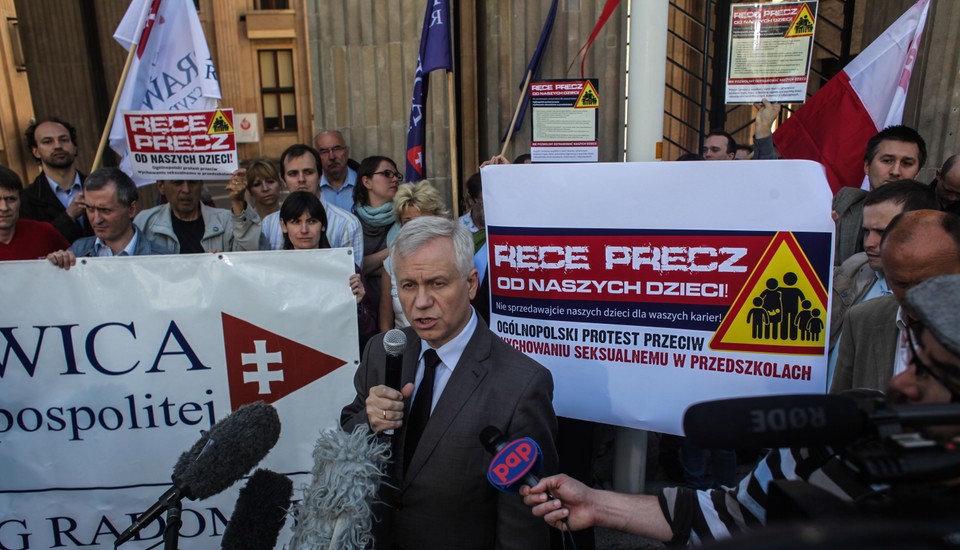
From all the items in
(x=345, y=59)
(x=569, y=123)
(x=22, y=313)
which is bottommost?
(x=22, y=313)

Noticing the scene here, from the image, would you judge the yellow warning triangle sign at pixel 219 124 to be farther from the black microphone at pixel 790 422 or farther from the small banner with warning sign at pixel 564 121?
the black microphone at pixel 790 422

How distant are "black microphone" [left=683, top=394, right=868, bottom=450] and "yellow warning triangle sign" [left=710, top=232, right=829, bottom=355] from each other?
59.7 inches

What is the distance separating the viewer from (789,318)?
2346 mm

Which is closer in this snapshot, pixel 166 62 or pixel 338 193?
pixel 166 62

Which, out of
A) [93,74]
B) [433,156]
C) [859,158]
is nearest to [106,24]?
[93,74]

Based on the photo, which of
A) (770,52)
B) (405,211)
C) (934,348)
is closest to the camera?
(934,348)

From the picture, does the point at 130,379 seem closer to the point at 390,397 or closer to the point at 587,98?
the point at 390,397

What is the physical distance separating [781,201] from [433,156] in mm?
4359

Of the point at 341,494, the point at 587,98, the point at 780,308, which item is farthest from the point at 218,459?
the point at 587,98

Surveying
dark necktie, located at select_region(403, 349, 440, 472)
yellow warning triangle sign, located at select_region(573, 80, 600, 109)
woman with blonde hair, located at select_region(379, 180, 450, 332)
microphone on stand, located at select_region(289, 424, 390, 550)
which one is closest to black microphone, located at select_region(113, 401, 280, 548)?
microphone on stand, located at select_region(289, 424, 390, 550)

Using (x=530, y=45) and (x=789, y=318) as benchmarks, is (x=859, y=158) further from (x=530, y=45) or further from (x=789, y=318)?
(x=530, y=45)

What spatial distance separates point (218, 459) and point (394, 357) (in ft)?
1.73

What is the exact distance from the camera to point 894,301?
2.12m

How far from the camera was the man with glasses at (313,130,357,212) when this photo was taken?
5.38 meters
